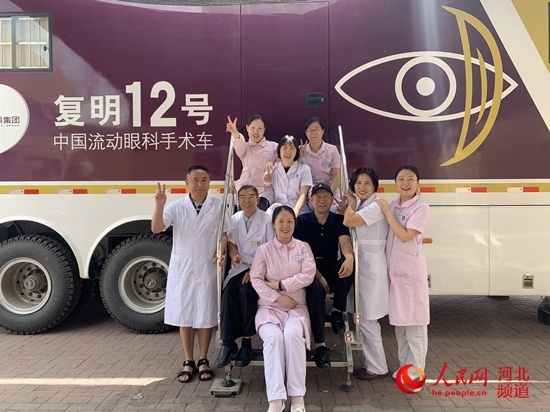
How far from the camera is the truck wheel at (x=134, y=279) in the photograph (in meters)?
5.45

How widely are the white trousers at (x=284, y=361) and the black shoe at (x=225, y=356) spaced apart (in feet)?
1.19

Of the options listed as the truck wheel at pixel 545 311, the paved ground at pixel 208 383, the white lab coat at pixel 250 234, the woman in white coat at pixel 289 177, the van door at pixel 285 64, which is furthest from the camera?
the truck wheel at pixel 545 311

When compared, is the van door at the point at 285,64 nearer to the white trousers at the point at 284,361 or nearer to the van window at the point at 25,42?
the van window at the point at 25,42

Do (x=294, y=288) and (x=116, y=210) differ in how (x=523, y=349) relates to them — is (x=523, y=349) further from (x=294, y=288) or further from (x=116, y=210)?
(x=116, y=210)

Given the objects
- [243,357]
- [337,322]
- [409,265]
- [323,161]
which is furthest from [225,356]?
[323,161]

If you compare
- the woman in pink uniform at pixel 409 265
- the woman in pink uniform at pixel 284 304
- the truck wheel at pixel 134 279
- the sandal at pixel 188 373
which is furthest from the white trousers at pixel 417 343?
the truck wheel at pixel 134 279

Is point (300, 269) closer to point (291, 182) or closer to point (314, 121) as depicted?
point (291, 182)

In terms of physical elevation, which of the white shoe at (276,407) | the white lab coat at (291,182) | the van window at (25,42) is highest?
the van window at (25,42)

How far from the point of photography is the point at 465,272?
16.9ft

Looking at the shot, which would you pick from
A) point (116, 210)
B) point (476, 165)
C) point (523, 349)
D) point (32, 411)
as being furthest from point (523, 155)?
point (32, 411)

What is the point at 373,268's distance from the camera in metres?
4.19

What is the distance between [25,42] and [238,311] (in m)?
3.76

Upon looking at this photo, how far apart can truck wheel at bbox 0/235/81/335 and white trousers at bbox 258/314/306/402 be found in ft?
9.02

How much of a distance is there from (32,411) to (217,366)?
4.51 feet
